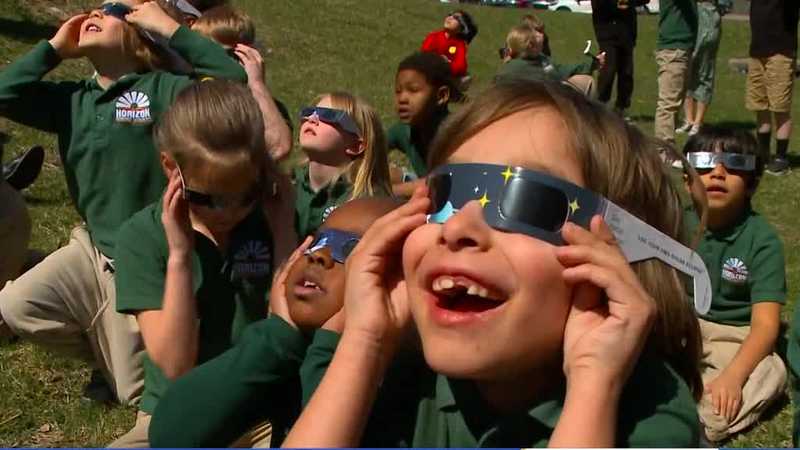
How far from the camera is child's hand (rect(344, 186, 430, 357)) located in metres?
2.21

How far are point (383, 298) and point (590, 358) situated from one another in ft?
1.56

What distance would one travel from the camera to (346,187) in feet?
16.4

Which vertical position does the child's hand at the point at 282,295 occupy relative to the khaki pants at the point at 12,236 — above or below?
above

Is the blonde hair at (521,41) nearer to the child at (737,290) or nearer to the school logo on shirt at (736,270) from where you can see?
the child at (737,290)

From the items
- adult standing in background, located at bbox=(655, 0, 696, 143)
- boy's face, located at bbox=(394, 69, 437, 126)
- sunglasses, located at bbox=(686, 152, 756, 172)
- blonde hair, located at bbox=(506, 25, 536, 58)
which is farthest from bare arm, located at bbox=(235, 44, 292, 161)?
adult standing in background, located at bbox=(655, 0, 696, 143)

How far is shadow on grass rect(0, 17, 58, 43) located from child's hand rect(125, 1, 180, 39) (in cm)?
966

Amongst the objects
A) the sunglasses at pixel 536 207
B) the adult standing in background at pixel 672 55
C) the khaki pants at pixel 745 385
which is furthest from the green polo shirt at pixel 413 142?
the adult standing in background at pixel 672 55

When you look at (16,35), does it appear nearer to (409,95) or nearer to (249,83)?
(409,95)

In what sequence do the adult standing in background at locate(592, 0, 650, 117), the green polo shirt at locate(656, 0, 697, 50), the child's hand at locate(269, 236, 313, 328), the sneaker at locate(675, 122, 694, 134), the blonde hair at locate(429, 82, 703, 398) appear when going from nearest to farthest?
the blonde hair at locate(429, 82, 703, 398)
the child's hand at locate(269, 236, 313, 328)
the green polo shirt at locate(656, 0, 697, 50)
the sneaker at locate(675, 122, 694, 134)
the adult standing in background at locate(592, 0, 650, 117)

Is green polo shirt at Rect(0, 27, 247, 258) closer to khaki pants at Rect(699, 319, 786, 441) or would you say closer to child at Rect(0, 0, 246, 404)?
child at Rect(0, 0, 246, 404)

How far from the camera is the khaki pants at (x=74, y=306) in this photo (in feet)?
16.3

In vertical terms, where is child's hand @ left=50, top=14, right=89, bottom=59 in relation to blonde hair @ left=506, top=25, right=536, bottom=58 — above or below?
above

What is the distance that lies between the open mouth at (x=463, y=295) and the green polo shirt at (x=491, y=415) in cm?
23

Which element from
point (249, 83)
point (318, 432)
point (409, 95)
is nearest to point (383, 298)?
point (318, 432)
